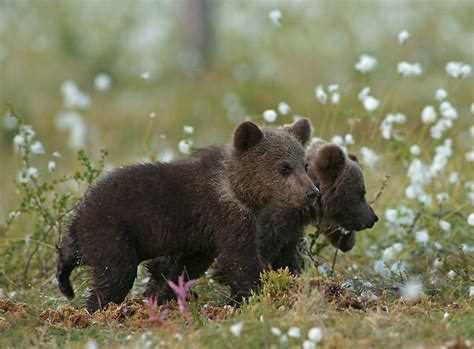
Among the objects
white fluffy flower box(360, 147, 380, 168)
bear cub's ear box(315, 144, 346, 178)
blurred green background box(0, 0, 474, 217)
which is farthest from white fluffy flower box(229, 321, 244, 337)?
blurred green background box(0, 0, 474, 217)

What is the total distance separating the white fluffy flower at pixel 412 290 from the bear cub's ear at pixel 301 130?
4.12ft

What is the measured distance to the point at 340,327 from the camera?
5.27 metres

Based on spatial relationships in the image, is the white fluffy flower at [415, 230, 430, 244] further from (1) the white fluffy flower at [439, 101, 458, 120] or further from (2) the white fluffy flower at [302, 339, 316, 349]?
(2) the white fluffy flower at [302, 339, 316, 349]

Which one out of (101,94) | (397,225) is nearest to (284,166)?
(397,225)

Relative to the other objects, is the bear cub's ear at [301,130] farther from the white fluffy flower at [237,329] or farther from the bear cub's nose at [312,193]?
the white fluffy flower at [237,329]

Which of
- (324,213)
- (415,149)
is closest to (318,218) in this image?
(324,213)

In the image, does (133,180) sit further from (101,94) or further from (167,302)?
(101,94)

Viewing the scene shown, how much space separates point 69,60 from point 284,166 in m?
12.0

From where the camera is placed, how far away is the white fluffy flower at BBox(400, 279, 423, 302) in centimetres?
645

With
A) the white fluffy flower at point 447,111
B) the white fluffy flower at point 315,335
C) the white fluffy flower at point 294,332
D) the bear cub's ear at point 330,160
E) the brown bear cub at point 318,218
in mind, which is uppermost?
the white fluffy flower at point 447,111

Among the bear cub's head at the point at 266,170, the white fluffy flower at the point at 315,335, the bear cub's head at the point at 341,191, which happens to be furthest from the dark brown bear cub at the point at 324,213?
the white fluffy flower at the point at 315,335

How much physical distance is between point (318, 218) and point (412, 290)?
1.14 meters

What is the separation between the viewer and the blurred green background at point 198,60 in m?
14.6

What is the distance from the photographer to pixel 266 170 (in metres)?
6.60
